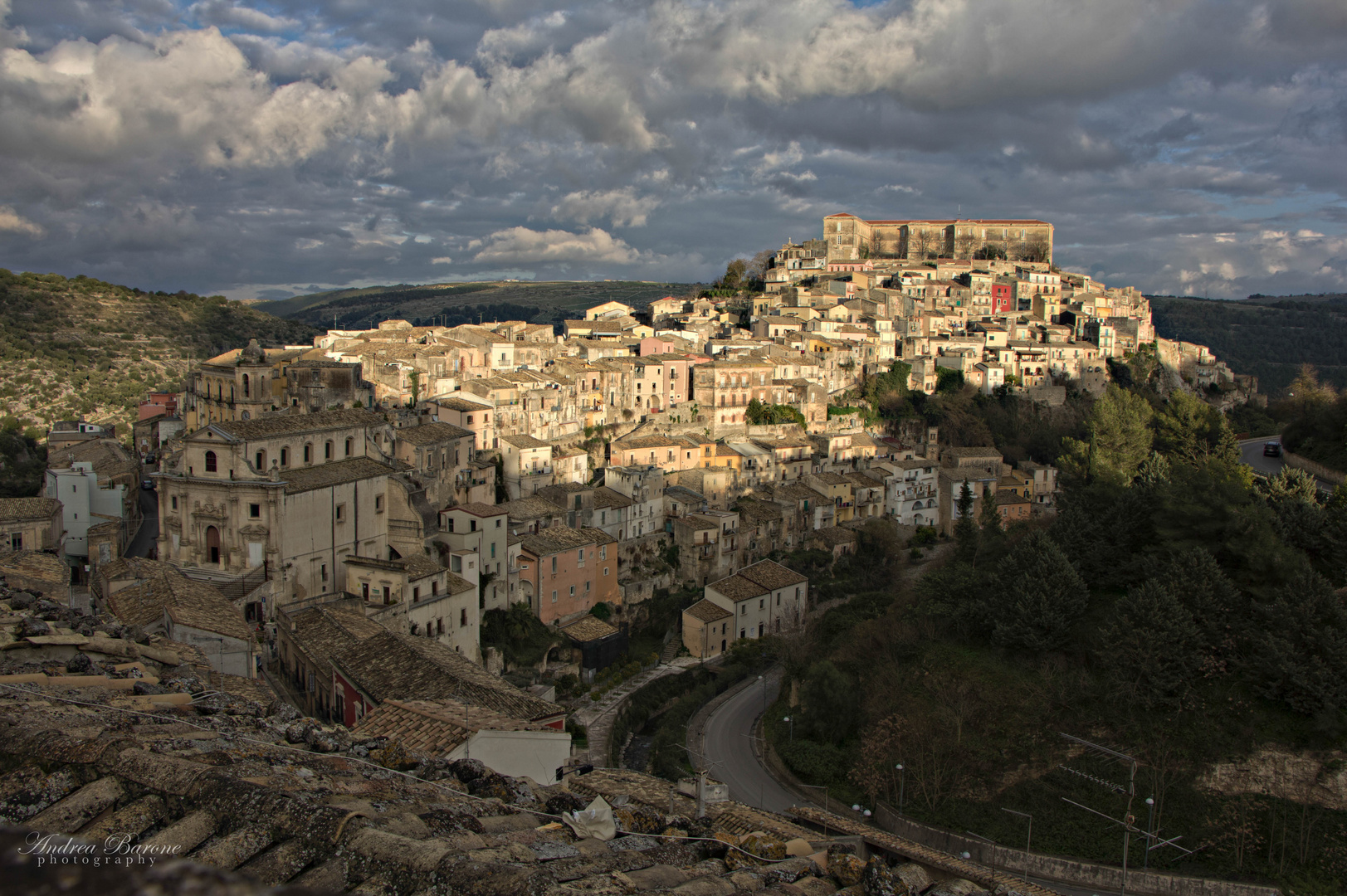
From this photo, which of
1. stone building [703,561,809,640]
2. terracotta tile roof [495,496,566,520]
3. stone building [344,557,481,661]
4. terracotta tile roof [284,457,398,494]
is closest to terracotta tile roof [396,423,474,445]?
terracotta tile roof [495,496,566,520]

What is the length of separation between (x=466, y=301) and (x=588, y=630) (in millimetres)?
145917

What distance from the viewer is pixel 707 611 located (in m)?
36.2

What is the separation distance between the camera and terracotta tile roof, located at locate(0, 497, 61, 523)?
24109 mm

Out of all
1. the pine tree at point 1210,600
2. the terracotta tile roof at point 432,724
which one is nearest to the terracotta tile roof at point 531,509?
the terracotta tile roof at point 432,724

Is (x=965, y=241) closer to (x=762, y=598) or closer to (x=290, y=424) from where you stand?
(x=762, y=598)

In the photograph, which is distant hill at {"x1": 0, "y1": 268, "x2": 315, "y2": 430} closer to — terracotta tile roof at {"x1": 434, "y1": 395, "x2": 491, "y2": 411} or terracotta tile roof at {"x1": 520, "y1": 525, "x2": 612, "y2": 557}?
terracotta tile roof at {"x1": 434, "y1": 395, "x2": 491, "y2": 411}

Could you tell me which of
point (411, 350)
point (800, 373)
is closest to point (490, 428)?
point (411, 350)

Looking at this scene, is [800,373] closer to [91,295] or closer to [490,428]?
[490,428]

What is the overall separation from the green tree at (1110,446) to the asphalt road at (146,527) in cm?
4258

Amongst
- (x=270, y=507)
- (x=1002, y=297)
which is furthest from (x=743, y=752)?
(x=1002, y=297)

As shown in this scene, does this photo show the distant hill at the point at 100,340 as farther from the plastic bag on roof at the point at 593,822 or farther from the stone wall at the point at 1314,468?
the stone wall at the point at 1314,468

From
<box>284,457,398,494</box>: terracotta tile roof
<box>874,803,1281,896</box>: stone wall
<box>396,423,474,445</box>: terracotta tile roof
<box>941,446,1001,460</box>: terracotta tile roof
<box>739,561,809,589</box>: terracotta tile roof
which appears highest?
<box>396,423,474,445</box>: terracotta tile roof

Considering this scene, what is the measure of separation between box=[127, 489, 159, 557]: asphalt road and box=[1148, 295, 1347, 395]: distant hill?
4260 inches

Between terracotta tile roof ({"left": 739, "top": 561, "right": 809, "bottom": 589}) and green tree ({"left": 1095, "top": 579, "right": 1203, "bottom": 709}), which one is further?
terracotta tile roof ({"left": 739, "top": 561, "right": 809, "bottom": 589})
